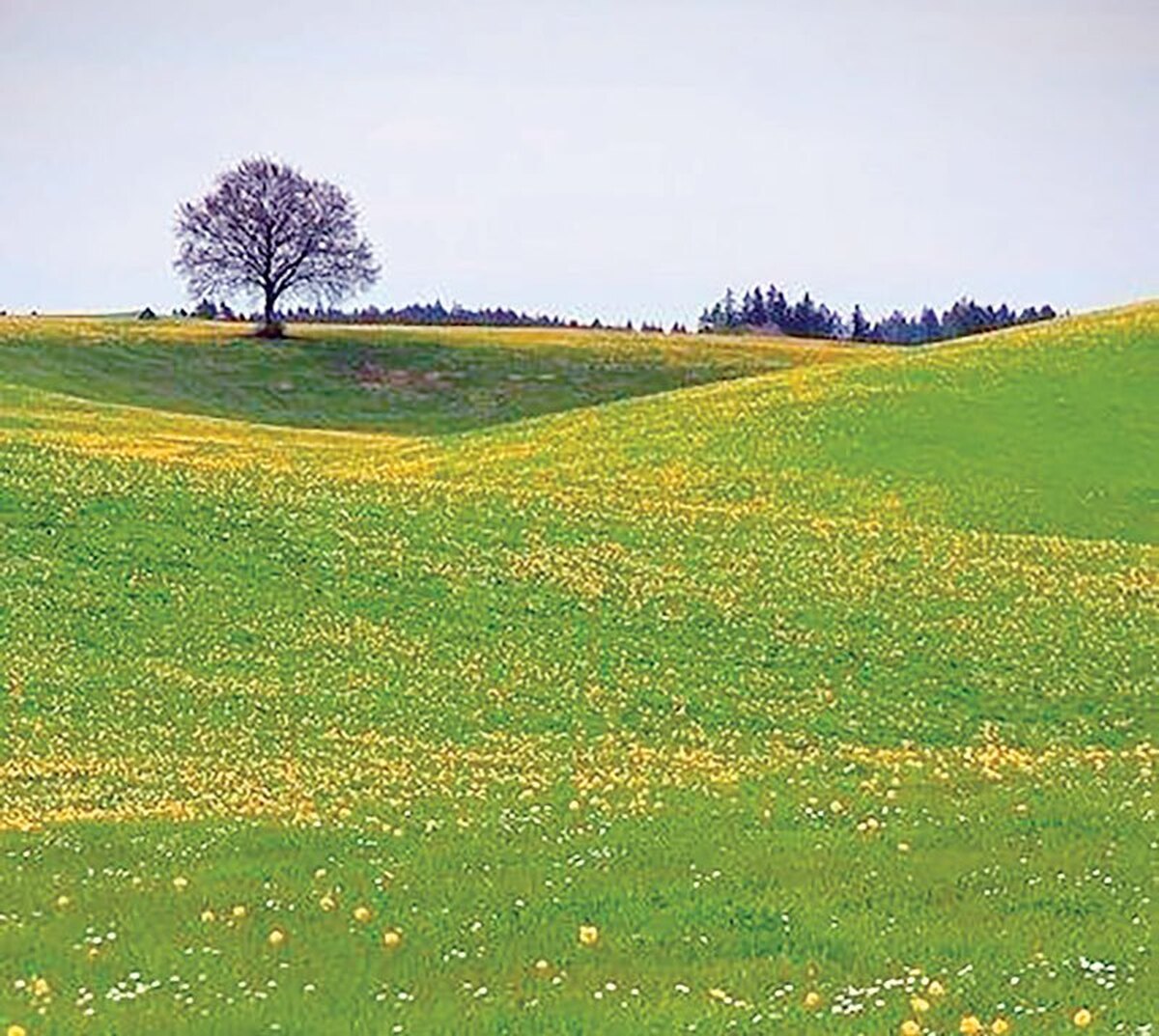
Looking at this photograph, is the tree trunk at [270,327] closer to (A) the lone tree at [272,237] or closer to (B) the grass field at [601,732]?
(A) the lone tree at [272,237]

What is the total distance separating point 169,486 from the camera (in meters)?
40.0

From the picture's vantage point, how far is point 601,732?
25156 mm

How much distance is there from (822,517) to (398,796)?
3092cm

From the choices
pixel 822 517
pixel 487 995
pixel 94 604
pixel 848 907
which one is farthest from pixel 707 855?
pixel 822 517

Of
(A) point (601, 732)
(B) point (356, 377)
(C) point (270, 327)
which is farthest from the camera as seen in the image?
(C) point (270, 327)

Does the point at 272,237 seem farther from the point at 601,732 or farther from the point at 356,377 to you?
the point at 601,732

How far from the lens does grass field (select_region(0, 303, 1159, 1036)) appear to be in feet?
37.7

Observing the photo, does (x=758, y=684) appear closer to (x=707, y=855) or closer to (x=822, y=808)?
(x=822, y=808)

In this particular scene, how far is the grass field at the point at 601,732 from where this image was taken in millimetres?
11492

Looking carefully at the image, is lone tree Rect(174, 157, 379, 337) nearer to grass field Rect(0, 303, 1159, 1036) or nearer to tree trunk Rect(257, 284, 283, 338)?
tree trunk Rect(257, 284, 283, 338)

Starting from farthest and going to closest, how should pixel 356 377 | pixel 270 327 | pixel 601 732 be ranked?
pixel 270 327 < pixel 356 377 < pixel 601 732

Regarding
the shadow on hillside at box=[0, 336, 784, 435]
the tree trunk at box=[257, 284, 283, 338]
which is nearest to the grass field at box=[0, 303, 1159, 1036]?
the shadow on hillside at box=[0, 336, 784, 435]

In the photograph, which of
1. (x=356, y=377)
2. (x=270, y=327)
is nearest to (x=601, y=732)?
(x=356, y=377)

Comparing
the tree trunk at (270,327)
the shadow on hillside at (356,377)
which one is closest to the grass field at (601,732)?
the shadow on hillside at (356,377)
